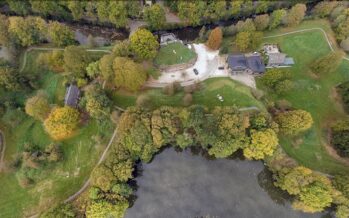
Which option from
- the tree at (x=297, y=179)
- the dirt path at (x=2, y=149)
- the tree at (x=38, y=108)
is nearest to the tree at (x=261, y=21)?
the tree at (x=297, y=179)

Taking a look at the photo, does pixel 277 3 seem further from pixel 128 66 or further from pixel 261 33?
pixel 128 66

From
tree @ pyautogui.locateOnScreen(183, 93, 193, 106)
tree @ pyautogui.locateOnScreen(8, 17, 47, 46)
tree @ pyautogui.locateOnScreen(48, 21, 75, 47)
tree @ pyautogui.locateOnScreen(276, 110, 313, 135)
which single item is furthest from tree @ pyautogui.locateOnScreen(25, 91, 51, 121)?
tree @ pyautogui.locateOnScreen(276, 110, 313, 135)

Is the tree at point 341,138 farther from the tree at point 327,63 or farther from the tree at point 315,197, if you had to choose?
the tree at point 327,63

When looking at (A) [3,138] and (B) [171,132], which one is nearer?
(B) [171,132]

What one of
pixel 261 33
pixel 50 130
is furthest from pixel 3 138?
pixel 261 33

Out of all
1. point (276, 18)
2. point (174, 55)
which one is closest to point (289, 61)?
point (276, 18)
